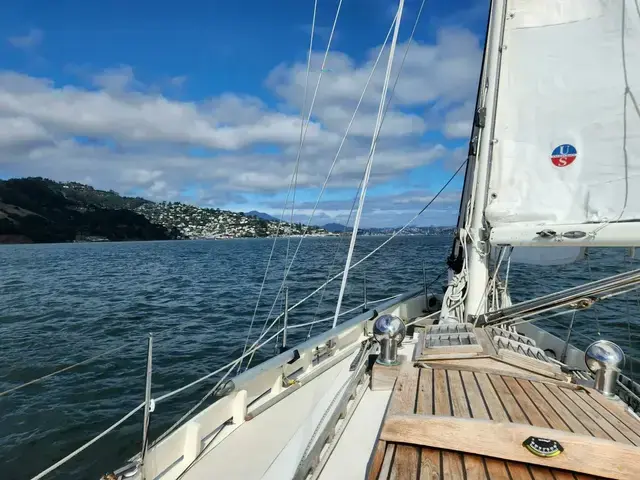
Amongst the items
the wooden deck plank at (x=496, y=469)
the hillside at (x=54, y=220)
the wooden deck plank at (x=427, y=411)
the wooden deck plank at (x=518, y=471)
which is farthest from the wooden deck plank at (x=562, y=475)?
the hillside at (x=54, y=220)

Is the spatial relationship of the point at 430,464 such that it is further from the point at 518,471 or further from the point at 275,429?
the point at 275,429

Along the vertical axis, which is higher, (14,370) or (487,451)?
(487,451)

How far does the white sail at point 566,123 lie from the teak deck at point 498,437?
2.20m

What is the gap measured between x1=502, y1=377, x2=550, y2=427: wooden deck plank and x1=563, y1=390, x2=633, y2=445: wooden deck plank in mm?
304

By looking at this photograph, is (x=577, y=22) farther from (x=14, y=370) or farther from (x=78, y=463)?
(x=14, y=370)

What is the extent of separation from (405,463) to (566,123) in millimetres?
4287

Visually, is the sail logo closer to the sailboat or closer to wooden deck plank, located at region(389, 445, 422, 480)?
the sailboat

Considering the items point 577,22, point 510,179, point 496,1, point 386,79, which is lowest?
point 510,179

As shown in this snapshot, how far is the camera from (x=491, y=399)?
2.82m

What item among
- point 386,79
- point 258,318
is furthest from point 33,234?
point 386,79

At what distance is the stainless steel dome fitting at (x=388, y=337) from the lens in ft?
12.5

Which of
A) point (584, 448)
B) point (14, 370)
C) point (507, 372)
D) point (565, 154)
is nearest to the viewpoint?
point (584, 448)

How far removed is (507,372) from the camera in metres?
3.40

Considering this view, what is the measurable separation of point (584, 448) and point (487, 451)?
459mm
